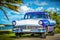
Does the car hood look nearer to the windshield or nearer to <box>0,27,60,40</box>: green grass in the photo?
the windshield

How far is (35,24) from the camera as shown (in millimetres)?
2594

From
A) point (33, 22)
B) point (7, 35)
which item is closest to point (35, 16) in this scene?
point (33, 22)

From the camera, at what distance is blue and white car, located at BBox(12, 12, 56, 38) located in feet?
8.50

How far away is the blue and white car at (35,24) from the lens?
2.59 metres

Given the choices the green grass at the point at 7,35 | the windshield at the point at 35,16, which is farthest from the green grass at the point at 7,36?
the windshield at the point at 35,16

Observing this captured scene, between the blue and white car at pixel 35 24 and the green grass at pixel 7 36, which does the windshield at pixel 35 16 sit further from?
the green grass at pixel 7 36

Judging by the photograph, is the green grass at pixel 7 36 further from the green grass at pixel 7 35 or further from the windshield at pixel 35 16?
Result: the windshield at pixel 35 16

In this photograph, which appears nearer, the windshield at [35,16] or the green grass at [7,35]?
the green grass at [7,35]

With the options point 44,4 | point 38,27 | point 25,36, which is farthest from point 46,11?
point 25,36

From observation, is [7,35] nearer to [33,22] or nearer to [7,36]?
[7,36]

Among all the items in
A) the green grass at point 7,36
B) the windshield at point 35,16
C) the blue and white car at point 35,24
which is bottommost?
the green grass at point 7,36

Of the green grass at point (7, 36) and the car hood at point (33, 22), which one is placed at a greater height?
the car hood at point (33, 22)

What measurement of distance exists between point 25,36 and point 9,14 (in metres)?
0.41

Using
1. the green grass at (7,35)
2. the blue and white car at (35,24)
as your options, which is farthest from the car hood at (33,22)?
the green grass at (7,35)
